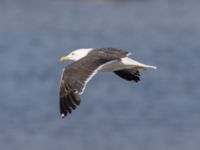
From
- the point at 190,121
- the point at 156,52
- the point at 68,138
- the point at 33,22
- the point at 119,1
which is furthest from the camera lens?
the point at 119,1

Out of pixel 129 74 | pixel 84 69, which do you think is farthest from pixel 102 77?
pixel 84 69

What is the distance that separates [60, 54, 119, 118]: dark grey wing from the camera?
897 centimetres

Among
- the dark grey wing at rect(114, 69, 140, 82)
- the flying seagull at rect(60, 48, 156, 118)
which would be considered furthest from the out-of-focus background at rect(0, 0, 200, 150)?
the flying seagull at rect(60, 48, 156, 118)

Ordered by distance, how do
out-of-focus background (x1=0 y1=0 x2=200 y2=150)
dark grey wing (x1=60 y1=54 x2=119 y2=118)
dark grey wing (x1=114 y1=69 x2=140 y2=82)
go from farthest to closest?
out-of-focus background (x1=0 y1=0 x2=200 y2=150), dark grey wing (x1=114 y1=69 x2=140 y2=82), dark grey wing (x1=60 y1=54 x2=119 y2=118)

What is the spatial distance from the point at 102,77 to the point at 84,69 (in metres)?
11.2

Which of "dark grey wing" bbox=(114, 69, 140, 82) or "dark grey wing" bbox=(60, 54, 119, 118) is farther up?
"dark grey wing" bbox=(114, 69, 140, 82)

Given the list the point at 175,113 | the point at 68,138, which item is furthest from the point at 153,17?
the point at 68,138

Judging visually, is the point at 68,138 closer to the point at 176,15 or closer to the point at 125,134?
the point at 125,134

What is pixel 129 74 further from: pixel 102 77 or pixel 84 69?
pixel 102 77

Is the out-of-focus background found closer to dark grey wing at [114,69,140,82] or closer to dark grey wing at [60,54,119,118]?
dark grey wing at [114,69,140,82]

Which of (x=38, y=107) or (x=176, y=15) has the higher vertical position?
(x=176, y=15)

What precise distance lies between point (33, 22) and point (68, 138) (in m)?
8.66

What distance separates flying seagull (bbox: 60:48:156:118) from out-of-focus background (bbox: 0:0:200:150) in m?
5.75

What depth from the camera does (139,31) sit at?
2422 centimetres
